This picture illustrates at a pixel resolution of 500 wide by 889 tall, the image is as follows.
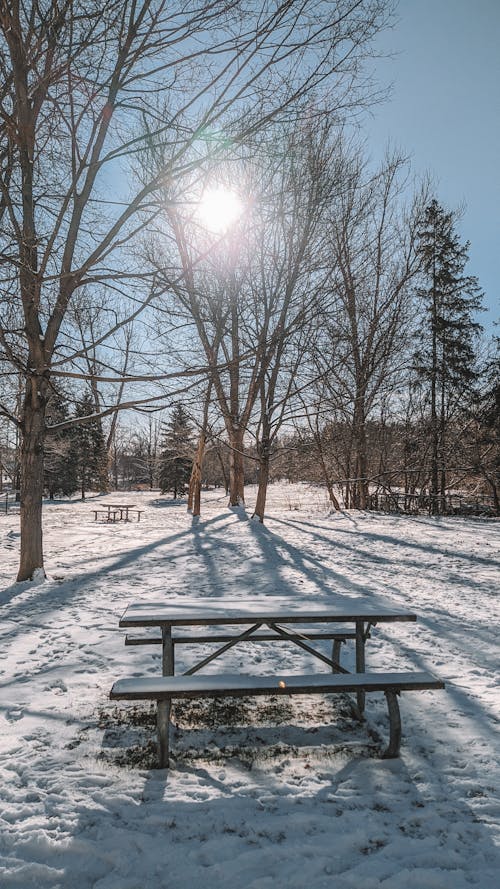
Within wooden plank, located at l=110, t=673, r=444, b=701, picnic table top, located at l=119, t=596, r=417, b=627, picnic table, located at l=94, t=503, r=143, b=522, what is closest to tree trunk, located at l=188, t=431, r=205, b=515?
picnic table, located at l=94, t=503, r=143, b=522

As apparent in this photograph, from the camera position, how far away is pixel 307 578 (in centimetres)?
735

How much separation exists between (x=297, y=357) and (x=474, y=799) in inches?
475

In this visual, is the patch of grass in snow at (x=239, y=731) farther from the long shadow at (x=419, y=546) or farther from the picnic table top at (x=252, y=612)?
the long shadow at (x=419, y=546)

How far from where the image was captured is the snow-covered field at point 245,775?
1.96m

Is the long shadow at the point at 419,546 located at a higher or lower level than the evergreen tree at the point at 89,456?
lower

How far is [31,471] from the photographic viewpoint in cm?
668

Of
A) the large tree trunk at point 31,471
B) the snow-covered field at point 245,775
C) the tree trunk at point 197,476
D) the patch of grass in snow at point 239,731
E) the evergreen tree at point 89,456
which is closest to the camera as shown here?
the snow-covered field at point 245,775

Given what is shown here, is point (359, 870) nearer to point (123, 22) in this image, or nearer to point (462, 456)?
point (123, 22)

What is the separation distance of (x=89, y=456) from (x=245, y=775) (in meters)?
34.9

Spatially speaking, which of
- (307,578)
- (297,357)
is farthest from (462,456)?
(307,578)

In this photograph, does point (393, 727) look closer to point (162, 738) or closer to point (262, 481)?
point (162, 738)

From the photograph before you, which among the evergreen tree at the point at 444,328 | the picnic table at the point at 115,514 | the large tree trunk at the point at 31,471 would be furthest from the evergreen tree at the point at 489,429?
the large tree trunk at the point at 31,471

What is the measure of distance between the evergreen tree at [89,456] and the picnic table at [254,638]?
31.8 metres

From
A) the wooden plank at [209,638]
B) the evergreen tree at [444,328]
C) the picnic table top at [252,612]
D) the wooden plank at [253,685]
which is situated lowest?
the wooden plank at [209,638]
